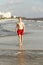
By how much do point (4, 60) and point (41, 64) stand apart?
5.10 feet

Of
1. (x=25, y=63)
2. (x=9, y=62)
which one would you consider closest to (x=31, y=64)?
(x=25, y=63)

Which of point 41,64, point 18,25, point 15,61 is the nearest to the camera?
point 41,64

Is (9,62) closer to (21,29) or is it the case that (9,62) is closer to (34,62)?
(34,62)

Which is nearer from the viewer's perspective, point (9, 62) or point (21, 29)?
point (9, 62)

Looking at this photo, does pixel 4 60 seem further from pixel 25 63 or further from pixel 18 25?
pixel 18 25

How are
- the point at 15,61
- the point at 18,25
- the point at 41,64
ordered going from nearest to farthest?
the point at 41,64 → the point at 15,61 → the point at 18,25

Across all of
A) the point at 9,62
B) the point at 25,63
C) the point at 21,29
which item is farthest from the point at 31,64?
the point at 21,29

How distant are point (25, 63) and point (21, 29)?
4.85 meters

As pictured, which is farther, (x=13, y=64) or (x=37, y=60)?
(x=37, y=60)

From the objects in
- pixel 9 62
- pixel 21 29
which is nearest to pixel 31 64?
pixel 9 62

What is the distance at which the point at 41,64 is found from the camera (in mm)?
8531

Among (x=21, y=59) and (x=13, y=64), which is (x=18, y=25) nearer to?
(x=21, y=59)

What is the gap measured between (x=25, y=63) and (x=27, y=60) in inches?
24.8

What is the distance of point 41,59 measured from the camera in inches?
377
